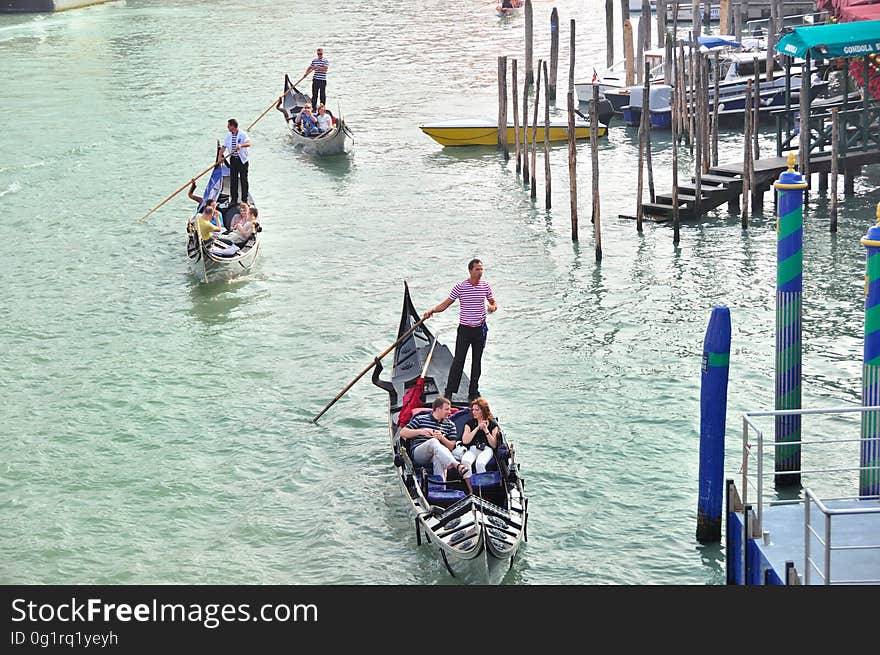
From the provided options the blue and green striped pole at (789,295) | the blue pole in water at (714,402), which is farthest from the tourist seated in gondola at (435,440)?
the blue and green striped pole at (789,295)

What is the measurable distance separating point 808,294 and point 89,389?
7.98 m

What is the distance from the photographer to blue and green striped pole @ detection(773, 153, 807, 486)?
9312mm

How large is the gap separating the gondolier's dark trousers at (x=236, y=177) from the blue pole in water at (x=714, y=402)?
35.6 ft

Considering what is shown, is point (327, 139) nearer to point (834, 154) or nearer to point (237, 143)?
point (237, 143)

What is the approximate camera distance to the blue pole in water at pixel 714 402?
29.0ft

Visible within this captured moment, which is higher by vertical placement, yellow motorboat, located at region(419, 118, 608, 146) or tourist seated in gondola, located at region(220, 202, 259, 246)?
yellow motorboat, located at region(419, 118, 608, 146)

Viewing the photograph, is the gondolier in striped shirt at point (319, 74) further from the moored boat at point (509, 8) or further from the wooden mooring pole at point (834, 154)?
the moored boat at point (509, 8)

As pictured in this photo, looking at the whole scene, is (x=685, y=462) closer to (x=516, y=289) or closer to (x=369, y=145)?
(x=516, y=289)

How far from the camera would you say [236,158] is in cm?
1867

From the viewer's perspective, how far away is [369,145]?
25.1m

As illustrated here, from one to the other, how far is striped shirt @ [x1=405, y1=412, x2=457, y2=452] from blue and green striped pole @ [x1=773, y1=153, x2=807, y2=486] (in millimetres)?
2468

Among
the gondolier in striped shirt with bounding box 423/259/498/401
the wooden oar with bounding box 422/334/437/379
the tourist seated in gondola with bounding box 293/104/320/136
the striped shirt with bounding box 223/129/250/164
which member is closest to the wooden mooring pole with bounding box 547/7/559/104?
the tourist seated in gondola with bounding box 293/104/320/136

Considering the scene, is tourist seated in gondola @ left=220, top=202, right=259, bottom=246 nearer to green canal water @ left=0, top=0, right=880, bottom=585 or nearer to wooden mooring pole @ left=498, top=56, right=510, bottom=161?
green canal water @ left=0, top=0, right=880, bottom=585

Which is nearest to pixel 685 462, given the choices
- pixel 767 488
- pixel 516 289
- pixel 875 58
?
pixel 767 488
